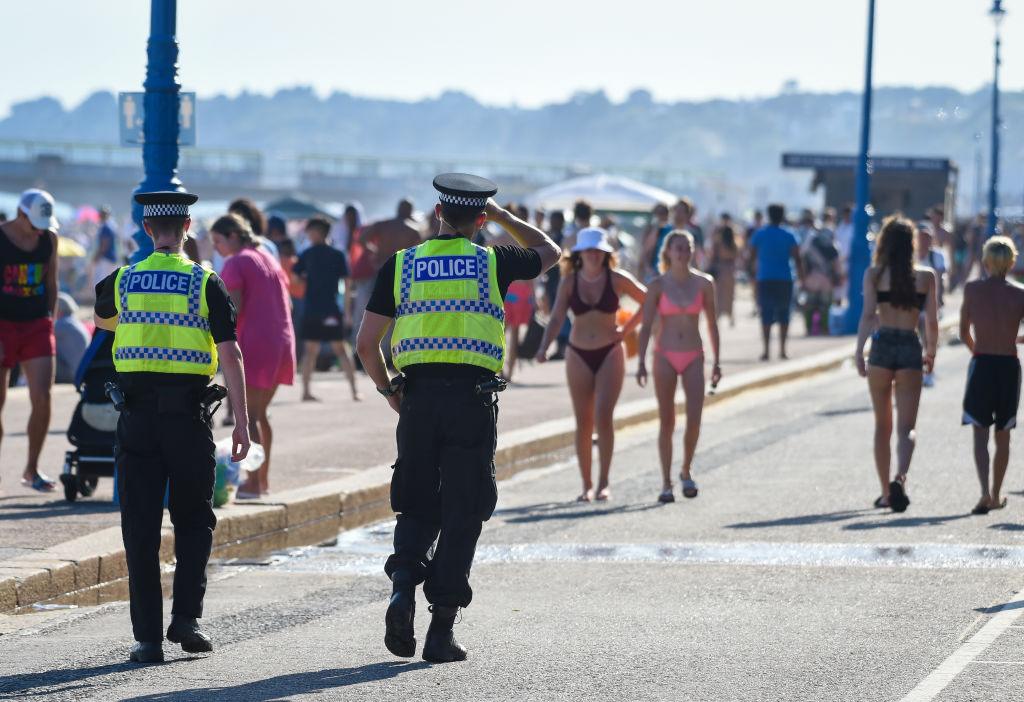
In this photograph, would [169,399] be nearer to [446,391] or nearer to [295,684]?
[446,391]

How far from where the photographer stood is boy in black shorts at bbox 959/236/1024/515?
1103 cm

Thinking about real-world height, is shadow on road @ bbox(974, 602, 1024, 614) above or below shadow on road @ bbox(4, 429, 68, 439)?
above

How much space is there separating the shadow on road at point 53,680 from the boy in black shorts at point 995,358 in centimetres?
572

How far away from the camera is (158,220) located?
23.3 feet

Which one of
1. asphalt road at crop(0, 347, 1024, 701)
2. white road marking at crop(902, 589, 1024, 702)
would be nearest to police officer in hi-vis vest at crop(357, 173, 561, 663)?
asphalt road at crop(0, 347, 1024, 701)

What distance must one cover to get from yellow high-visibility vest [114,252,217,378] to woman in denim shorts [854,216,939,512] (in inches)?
202

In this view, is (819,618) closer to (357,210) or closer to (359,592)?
(359,592)

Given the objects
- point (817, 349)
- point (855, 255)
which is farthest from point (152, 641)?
point (855, 255)

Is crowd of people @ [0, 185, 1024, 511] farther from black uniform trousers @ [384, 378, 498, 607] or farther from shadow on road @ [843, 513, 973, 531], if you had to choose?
black uniform trousers @ [384, 378, 498, 607]

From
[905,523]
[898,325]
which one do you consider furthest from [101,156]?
[905,523]

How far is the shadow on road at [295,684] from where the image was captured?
6.23 m

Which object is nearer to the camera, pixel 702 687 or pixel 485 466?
pixel 702 687

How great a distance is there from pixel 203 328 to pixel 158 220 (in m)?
0.44

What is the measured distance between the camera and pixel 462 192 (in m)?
6.81
